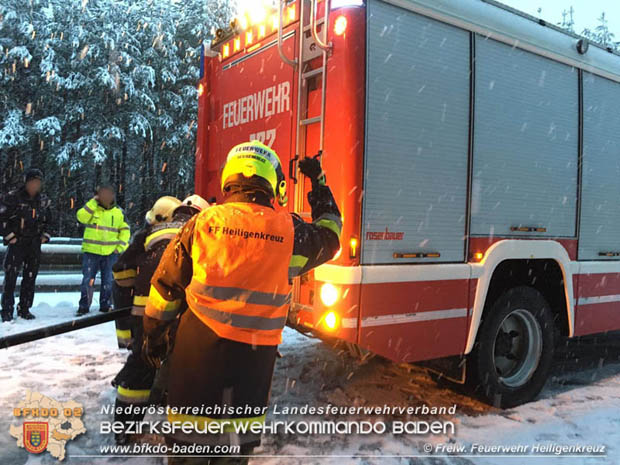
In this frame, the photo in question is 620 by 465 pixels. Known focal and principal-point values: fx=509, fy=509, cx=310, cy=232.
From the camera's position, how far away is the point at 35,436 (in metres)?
3.53

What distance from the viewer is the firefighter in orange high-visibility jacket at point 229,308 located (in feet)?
6.64

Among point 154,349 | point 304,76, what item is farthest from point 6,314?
point 154,349

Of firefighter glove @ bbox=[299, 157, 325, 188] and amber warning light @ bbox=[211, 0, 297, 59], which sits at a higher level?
amber warning light @ bbox=[211, 0, 297, 59]

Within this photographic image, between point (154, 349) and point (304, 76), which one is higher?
point (304, 76)

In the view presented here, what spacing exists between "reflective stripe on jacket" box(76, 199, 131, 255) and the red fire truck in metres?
2.87

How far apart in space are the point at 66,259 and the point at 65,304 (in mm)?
2726

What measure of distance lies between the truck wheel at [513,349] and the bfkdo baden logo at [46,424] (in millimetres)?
3082

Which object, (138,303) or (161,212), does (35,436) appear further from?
(161,212)

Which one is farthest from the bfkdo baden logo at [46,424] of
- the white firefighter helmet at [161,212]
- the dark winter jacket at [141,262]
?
the white firefighter helmet at [161,212]

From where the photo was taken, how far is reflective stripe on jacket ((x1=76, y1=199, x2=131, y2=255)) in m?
7.30

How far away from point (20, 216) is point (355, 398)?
5143mm

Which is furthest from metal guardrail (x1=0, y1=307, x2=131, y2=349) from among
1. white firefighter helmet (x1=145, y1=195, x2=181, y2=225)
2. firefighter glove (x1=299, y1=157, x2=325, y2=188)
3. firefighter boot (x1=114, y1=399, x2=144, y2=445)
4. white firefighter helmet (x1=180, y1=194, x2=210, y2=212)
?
firefighter glove (x1=299, y1=157, x2=325, y2=188)

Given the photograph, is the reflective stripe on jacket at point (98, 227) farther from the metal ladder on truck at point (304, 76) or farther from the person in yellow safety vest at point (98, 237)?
the metal ladder on truck at point (304, 76)

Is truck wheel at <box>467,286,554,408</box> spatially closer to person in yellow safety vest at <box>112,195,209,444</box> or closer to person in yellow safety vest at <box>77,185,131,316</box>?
person in yellow safety vest at <box>112,195,209,444</box>
